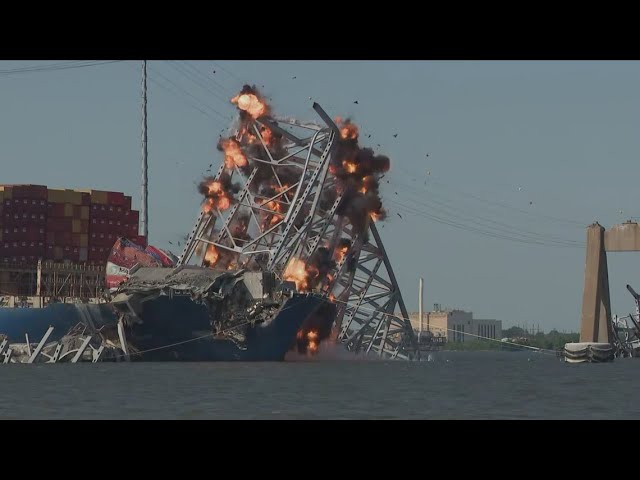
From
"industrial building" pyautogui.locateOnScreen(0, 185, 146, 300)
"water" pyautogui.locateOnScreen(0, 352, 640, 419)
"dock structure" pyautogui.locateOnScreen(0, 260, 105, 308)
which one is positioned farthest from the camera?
"industrial building" pyautogui.locateOnScreen(0, 185, 146, 300)

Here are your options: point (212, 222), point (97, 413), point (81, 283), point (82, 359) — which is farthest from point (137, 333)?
point (97, 413)

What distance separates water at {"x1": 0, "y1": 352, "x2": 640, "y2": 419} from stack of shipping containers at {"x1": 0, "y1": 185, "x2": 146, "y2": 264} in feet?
177

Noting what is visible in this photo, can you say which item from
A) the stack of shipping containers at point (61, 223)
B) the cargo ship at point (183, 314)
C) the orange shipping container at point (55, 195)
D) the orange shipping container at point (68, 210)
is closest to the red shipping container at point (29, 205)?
the stack of shipping containers at point (61, 223)

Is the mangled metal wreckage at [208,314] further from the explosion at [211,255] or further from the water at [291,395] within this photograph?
the water at [291,395]

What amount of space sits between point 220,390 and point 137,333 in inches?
1954

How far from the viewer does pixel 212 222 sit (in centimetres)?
13138

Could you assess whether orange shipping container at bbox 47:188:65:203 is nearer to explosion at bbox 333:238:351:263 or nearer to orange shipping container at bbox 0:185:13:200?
orange shipping container at bbox 0:185:13:200

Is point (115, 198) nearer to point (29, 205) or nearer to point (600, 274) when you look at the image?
point (29, 205)

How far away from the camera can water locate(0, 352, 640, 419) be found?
5316 cm

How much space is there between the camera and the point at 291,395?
65.7m

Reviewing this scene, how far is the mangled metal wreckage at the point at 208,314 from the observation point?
117 metres

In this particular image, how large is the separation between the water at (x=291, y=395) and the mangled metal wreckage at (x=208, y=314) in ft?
56.2

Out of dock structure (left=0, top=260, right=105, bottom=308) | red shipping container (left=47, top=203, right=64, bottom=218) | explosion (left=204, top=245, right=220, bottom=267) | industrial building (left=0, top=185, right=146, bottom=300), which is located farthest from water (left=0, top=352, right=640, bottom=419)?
red shipping container (left=47, top=203, right=64, bottom=218)
